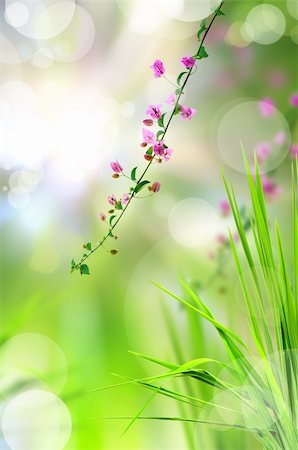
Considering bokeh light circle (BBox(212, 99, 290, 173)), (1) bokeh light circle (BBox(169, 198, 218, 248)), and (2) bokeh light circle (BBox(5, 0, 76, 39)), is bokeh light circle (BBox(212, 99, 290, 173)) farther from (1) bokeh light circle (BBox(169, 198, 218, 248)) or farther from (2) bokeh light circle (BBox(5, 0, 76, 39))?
(2) bokeh light circle (BBox(5, 0, 76, 39))

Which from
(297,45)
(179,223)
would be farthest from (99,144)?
(297,45)

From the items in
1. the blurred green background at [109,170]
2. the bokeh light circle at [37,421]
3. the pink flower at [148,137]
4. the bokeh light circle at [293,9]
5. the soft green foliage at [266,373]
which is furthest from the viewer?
the bokeh light circle at [293,9]

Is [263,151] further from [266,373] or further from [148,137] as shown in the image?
[266,373]

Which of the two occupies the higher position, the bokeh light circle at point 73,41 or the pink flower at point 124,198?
the bokeh light circle at point 73,41

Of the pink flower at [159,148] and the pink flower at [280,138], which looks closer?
the pink flower at [159,148]

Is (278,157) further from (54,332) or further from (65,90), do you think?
(54,332)

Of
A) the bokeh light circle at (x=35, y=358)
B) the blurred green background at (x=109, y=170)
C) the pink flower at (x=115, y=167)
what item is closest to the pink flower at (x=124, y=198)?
the pink flower at (x=115, y=167)

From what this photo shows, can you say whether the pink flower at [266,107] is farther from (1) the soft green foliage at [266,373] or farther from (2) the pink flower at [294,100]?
(1) the soft green foliage at [266,373]
